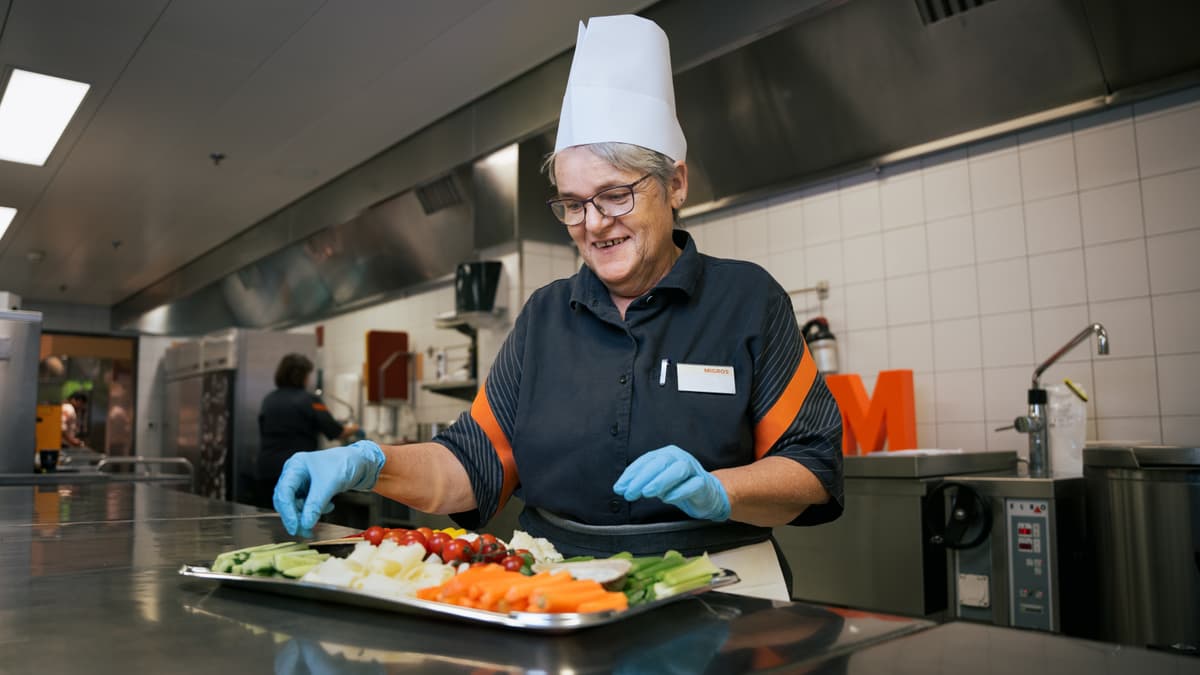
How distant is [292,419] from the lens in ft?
18.7

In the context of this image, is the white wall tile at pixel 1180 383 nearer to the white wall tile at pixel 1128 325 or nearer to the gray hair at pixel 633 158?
the white wall tile at pixel 1128 325

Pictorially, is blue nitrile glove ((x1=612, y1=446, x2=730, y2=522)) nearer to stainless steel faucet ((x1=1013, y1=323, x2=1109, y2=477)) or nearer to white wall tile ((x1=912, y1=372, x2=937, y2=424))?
stainless steel faucet ((x1=1013, y1=323, x2=1109, y2=477))

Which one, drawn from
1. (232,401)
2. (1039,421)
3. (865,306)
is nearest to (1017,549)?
(1039,421)

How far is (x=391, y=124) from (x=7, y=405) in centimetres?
243

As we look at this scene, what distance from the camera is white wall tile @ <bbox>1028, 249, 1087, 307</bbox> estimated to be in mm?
3008

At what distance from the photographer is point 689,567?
0.85 metres

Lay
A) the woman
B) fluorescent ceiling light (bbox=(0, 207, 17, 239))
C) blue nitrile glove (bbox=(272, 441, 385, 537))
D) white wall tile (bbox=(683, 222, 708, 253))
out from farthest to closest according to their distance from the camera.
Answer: fluorescent ceiling light (bbox=(0, 207, 17, 239)), white wall tile (bbox=(683, 222, 708, 253)), the woman, blue nitrile glove (bbox=(272, 441, 385, 537))

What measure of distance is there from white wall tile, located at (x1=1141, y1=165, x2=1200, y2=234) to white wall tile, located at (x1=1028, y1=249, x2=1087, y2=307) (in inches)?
9.6

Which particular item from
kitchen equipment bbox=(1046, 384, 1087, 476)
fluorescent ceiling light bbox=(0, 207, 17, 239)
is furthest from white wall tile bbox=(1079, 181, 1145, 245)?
fluorescent ceiling light bbox=(0, 207, 17, 239)

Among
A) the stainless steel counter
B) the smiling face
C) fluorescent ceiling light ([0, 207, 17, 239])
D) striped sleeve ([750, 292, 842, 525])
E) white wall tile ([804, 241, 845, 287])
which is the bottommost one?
the stainless steel counter

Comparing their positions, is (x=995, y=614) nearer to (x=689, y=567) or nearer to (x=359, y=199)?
(x=689, y=567)

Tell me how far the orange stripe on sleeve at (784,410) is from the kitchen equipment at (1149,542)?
4.73 feet

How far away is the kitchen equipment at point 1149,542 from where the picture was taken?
221 cm

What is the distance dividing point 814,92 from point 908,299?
0.91m
